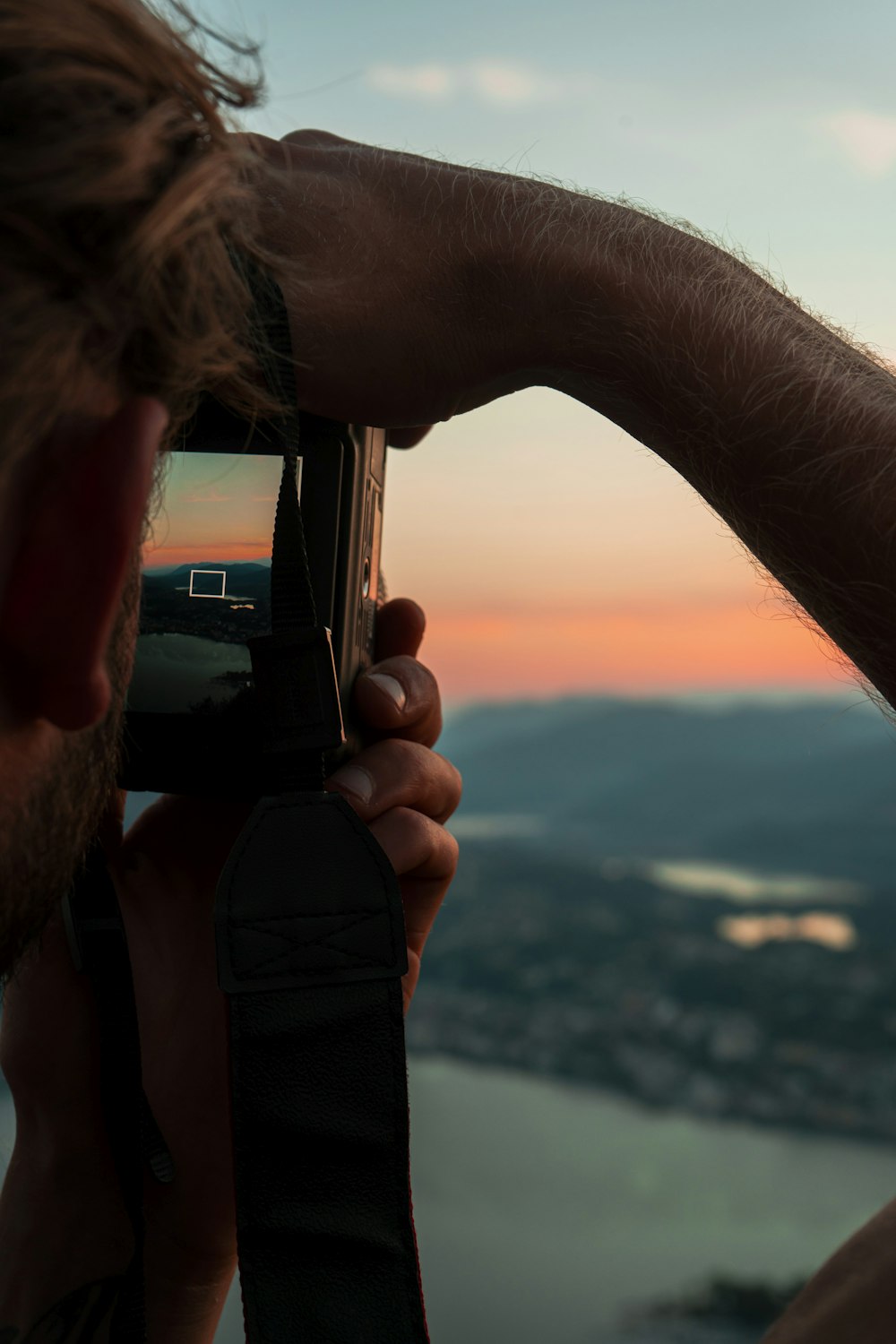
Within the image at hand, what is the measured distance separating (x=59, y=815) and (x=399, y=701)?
0.94 feet

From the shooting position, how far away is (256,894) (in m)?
0.61

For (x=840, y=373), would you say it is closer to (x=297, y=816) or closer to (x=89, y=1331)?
(x=297, y=816)

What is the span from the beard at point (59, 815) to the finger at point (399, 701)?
0.66 ft

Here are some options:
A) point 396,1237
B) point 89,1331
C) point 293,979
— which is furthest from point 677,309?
point 89,1331

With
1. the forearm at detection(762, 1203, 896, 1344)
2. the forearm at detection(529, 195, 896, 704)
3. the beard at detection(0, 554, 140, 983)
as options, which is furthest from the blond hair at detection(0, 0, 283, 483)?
the forearm at detection(762, 1203, 896, 1344)

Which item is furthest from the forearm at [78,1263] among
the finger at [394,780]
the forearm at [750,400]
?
the forearm at [750,400]

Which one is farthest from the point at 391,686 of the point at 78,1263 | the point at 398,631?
the point at 78,1263

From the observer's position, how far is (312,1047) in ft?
1.98

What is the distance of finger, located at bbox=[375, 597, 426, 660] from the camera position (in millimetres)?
886

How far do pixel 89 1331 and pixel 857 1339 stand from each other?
550 mm

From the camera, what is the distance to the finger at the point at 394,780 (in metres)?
0.76

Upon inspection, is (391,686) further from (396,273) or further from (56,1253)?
(56,1253)

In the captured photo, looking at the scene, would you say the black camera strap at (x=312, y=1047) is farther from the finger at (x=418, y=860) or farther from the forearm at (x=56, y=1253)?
the forearm at (x=56, y=1253)

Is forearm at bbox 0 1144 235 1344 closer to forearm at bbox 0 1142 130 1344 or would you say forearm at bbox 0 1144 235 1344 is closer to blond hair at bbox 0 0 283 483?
forearm at bbox 0 1142 130 1344
